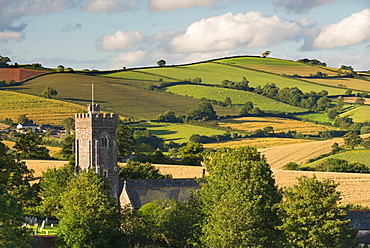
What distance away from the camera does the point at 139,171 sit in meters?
75.4

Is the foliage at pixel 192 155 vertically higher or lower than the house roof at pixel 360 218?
higher

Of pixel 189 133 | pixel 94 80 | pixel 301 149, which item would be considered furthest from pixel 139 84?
pixel 301 149

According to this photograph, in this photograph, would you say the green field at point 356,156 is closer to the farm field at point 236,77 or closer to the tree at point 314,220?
the tree at point 314,220

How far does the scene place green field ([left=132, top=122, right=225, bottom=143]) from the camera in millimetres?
129500

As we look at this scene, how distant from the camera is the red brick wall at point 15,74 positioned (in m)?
155

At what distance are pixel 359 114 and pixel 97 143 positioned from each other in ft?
361

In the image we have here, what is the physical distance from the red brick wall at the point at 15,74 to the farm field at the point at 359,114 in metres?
74.2

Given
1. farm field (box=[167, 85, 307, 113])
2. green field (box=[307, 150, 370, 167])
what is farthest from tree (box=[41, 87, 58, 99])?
green field (box=[307, 150, 370, 167])

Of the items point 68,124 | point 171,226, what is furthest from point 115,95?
point 171,226

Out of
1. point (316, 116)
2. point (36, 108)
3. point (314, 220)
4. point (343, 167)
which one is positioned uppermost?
point (36, 108)

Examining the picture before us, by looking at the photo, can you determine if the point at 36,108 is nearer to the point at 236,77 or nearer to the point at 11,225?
the point at 236,77

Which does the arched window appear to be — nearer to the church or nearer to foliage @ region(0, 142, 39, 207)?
the church

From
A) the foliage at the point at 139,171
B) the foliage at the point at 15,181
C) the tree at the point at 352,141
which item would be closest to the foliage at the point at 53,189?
the foliage at the point at 15,181

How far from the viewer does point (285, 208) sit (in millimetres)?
45062
